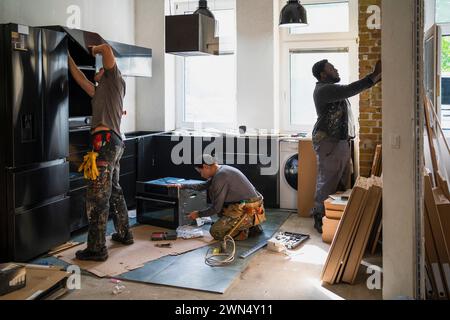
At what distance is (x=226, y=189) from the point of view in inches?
190

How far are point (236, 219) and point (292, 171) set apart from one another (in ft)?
4.64

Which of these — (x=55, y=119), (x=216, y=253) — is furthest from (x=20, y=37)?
(x=216, y=253)

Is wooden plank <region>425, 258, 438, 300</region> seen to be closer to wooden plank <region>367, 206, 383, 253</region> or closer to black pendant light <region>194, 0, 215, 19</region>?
wooden plank <region>367, 206, 383, 253</region>

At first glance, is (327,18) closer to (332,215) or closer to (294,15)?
(294,15)

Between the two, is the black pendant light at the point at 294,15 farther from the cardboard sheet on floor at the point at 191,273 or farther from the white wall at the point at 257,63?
the cardboard sheet on floor at the point at 191,273

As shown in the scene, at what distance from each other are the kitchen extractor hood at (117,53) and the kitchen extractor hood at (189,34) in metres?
0.68

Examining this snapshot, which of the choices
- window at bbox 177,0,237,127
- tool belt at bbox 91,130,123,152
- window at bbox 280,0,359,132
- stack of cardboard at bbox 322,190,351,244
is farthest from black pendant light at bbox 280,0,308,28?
tool belt at bbox 91,130,123,152

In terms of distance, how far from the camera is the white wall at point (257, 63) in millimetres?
6281

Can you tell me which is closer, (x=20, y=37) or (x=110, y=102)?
(x=20, y=37)

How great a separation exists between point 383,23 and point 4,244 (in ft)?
10.6

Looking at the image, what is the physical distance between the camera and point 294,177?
5.96 meters

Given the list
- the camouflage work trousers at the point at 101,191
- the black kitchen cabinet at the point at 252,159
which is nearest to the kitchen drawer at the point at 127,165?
the black kitchen cabinet at the point at 252,159
